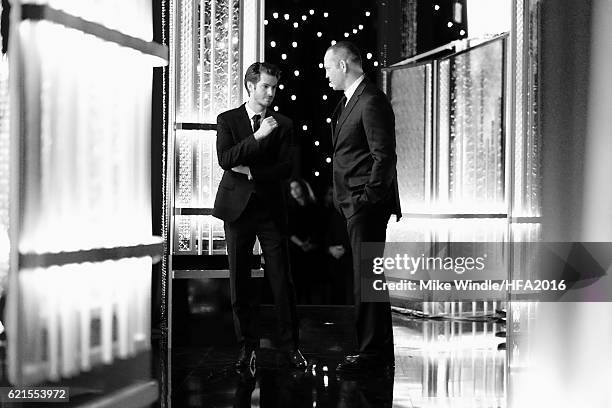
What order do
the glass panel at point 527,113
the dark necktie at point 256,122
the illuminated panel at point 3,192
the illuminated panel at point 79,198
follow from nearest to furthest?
the illuminated panel at point 79,198 → the glass panel at point 527,113 → the illuminated panel at point 3,192 → the dark necktie at point 256,122

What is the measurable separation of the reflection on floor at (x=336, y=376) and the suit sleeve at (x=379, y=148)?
3.00ft

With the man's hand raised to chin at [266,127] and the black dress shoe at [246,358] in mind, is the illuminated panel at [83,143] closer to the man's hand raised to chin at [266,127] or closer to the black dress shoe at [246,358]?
the man's hand raised to chin at [266,127]

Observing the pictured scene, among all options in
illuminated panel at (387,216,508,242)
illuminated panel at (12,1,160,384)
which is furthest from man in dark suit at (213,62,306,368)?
illuminated panel at (387,216,508,242)

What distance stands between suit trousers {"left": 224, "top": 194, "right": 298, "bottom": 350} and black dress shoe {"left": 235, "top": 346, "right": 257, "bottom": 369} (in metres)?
0.03

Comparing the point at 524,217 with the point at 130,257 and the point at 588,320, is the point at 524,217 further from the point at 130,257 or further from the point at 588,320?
the point at 130,257

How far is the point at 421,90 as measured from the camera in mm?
7316

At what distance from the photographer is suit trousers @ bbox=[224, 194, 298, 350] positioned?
4344 mm

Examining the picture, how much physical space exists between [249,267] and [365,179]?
75 centimetres

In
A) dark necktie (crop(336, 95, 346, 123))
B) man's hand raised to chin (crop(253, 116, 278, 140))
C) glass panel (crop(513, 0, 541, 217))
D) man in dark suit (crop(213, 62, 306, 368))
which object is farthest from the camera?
dark necktie (crop(336, 95, 346, 123))

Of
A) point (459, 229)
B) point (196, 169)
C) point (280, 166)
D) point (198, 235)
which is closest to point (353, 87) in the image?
point (280, 166)

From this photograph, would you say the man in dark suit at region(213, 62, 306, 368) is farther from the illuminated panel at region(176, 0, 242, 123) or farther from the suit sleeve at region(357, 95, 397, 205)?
the illuminated panel at region(176, 0, 242, 123)

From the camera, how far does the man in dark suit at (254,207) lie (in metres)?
4.34

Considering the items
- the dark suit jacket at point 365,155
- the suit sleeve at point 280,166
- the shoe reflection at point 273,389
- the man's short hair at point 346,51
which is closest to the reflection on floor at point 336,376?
the shoe reflection at point 273,389

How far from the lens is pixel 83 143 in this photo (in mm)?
2770
